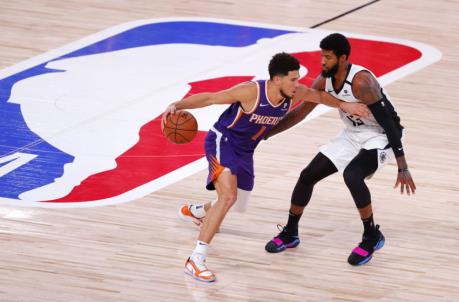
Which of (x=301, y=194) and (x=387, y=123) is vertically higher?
(x=387, y=123)

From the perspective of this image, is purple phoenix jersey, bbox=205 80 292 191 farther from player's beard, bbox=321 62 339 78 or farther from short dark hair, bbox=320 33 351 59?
short dark hair, bbox=320 33 351 59

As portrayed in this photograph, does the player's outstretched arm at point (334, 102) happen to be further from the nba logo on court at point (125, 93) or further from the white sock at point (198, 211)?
the nba logo on court at point (125, 93)

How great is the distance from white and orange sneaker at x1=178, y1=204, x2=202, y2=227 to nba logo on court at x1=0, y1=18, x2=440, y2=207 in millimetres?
639

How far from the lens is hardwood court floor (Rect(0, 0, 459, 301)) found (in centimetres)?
698

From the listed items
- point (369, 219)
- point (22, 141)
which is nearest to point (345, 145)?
point (369, 219)

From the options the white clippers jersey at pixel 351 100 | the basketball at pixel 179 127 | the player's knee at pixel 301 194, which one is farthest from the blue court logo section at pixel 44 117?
the white clippers jersey at pixel 351 100

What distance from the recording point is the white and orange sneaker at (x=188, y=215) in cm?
797

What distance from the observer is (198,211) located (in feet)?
26.1

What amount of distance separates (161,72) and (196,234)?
14.0ft

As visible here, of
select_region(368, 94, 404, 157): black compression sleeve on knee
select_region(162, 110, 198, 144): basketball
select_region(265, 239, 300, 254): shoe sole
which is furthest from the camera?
select_region(265, 239, 300, 254): shoe sole

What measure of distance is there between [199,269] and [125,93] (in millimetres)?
4413

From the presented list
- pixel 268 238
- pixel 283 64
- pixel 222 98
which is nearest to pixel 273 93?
pixel 283 64

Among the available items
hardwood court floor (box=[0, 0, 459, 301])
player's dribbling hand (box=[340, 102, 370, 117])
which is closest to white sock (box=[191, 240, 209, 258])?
hardwood court floor (box=[0, 0, 459, 301])

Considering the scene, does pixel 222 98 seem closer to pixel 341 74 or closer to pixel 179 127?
pixel 179 127
